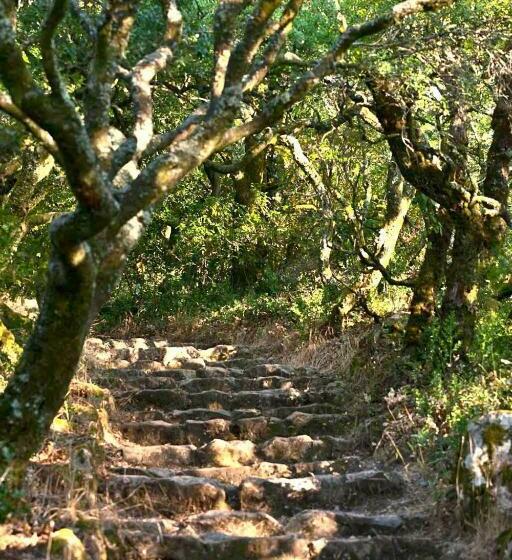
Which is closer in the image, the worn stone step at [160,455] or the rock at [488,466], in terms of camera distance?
the rock at [488,466]

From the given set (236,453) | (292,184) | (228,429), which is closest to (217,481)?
(236,453)

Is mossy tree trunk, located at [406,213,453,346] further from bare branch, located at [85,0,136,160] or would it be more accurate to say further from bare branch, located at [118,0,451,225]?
bare branch, located at [85,0,136,160]

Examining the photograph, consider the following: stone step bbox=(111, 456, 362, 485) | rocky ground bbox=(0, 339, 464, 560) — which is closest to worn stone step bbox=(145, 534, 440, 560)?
rocky ground bbox=(0, 339, 464, 560)

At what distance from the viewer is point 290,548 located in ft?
17.9

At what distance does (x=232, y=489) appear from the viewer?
6.65m

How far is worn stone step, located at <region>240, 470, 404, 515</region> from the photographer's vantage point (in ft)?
21.4

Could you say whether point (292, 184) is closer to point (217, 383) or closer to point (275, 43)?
point (217, 383)

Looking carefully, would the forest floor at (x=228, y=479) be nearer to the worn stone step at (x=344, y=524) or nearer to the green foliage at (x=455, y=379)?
the worn stone step at (x=344, y=524)

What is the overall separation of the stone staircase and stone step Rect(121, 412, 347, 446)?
0.04 ft

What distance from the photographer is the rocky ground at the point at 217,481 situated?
534 cm

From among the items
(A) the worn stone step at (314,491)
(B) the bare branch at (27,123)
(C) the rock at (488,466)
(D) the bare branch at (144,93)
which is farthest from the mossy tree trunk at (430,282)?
(B) the bare branch at (27,123)

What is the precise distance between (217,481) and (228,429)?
6.07 feet

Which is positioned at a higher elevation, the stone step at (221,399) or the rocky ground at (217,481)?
the stone step at (221,399)

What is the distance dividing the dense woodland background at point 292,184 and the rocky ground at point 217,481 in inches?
22.2
